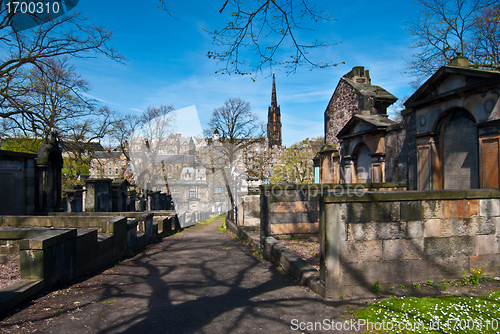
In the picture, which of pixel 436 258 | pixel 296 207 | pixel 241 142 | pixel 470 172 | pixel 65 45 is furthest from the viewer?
pixel 241 142

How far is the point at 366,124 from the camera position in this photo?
1135 cm

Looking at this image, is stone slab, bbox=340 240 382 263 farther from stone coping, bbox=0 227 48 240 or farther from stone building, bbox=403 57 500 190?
stone coping, bbox=0 227 48 240

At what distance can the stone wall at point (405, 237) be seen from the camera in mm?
4105

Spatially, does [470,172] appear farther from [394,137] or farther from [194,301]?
[194,301]

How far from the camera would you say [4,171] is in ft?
28.4

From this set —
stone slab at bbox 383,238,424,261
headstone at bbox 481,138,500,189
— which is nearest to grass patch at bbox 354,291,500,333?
stone slab at bbox 383,238,424,261

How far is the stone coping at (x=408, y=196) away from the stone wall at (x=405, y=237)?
0.01m

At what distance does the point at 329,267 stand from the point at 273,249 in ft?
8.69

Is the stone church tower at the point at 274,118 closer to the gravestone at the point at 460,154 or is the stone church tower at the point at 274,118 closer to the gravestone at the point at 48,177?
the gravestone at the point at 48,177

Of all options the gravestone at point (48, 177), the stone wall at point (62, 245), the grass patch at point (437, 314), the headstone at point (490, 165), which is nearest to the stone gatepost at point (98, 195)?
the gravestone at point (48, 177)

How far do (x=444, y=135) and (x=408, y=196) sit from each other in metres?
5.01

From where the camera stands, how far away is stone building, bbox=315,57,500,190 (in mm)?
6430

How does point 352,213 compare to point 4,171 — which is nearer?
point 352,213

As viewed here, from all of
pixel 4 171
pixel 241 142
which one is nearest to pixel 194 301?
pixel 4 171
